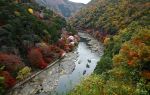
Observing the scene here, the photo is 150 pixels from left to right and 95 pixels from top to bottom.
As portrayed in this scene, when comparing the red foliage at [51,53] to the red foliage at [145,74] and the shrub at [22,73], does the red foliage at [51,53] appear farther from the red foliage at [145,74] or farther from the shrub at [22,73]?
the red foliage at [145,74]

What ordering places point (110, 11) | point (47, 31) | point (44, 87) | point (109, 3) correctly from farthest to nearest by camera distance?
point (109, 3) < point (110, 11) < point (47, 31) < point (44, 87)

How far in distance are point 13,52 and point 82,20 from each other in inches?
4258

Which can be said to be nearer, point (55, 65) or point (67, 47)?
point (55, 65)

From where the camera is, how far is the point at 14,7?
87.6 metres

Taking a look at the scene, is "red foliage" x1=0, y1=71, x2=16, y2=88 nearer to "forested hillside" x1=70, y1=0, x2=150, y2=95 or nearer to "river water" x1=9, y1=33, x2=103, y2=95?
"river water" x1=9, y1=33, x2=103, y2=95

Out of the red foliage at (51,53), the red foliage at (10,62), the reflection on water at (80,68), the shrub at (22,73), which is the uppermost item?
the red foliage at (10,62)

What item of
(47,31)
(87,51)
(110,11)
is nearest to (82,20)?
(110,11)

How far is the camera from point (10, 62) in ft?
207

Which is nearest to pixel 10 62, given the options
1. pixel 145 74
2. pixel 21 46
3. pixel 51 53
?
pixel 21 46

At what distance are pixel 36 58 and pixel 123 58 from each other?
117 feet

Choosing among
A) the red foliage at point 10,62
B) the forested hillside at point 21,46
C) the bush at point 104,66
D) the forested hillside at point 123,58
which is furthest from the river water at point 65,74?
the forested hillside at point 123,58

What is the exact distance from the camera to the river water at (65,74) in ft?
195

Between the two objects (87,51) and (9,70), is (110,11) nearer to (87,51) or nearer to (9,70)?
(87,51)

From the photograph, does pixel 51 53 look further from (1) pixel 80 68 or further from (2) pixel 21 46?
(2) pixel 21 46
